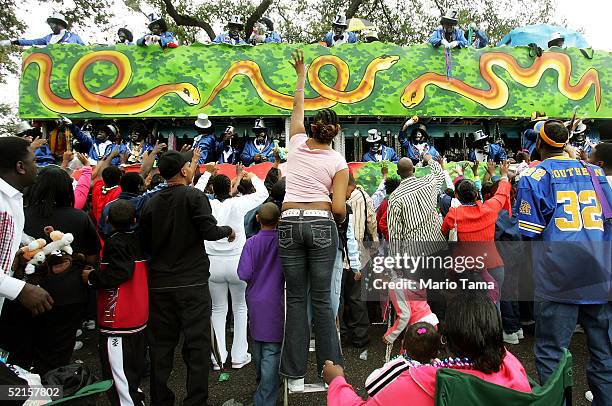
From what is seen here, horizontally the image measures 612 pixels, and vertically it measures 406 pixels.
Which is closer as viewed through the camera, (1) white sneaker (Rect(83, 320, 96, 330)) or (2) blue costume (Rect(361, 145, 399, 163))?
(1) white sneaker (Rect(83, 320, 96, 330))

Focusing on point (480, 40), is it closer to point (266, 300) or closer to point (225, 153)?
point (225, 153)

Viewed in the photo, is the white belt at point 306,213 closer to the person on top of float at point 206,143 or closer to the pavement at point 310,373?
the pavement at point 310,373

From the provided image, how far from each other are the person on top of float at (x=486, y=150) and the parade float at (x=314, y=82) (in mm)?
1033

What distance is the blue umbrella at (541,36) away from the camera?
35.5 feet

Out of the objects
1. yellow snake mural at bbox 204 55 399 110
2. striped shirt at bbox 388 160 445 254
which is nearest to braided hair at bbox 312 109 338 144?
striped shirt at bbox 388 160 445 254

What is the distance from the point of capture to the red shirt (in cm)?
436

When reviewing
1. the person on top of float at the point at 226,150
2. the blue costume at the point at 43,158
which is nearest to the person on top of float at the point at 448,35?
the person on top of float at the point at 226,150

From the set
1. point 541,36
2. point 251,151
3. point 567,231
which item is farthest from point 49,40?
point 541,36

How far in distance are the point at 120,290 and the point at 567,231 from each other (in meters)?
2.93

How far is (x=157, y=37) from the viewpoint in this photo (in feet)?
29.6

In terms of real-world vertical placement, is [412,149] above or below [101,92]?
below

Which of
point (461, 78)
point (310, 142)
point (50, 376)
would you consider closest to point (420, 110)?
point (461, 78)

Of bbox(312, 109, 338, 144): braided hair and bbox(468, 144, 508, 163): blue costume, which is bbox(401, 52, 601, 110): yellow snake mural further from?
bbox(312, 109, 338, 144): braided hair

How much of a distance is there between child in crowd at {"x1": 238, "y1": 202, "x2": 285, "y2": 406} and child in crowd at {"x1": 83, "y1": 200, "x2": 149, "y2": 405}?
0.72 metres
